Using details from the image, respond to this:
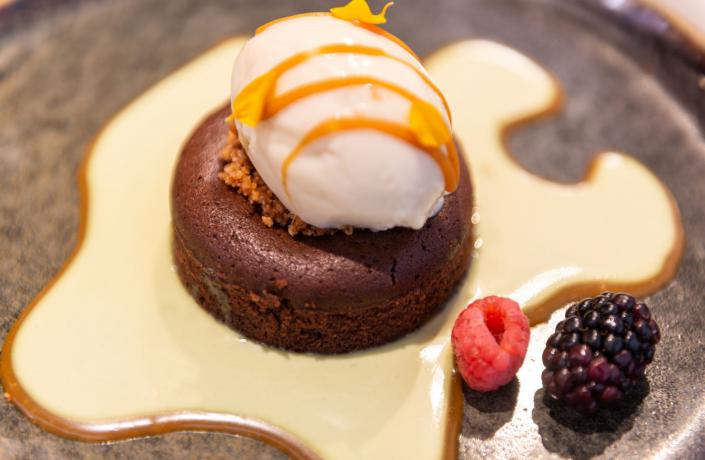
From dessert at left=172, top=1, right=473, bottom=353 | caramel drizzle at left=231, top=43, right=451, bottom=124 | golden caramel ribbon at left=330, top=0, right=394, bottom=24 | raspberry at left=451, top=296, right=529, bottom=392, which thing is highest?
golden caramel ribbon at left=330, top=0, right=394, bottom=24

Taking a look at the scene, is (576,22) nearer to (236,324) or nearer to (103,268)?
(236,324)

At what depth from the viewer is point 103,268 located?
7.14ft

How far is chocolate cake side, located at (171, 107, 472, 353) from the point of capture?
1898mm

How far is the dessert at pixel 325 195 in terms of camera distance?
173cm

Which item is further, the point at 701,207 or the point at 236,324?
the point at 701,207

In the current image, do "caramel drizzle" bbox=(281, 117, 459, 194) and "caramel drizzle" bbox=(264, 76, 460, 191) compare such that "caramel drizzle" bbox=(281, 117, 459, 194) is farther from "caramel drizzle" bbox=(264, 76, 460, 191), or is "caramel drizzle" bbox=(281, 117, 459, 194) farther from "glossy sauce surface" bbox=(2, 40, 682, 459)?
"glossy sauce surface" bbox=(2, 40, 682, 459)

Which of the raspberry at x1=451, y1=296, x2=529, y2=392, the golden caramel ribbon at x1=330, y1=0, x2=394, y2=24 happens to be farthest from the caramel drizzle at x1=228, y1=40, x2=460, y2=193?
the raspberry at x1=451, y1=296, x2=529, y2=392

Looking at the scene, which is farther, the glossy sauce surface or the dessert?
the glossy sauce surface

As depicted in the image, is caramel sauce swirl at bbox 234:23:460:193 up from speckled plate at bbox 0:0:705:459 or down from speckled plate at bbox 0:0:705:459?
up

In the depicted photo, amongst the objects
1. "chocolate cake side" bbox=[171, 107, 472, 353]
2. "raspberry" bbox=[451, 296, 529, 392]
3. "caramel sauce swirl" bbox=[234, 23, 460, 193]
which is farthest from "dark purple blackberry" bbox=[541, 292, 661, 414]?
Answer: "caramel sauce swirl" bbox=[234, 23, 460, 193]

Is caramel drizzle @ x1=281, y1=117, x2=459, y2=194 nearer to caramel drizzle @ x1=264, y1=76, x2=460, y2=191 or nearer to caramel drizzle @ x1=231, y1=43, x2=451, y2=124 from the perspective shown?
caramel drizzle @ x1=264, y1=76, x2=460, y2=191

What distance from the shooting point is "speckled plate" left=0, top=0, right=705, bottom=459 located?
6.14ft

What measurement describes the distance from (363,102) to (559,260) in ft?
2.97

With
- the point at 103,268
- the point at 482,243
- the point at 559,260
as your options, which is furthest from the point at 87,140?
the point at 559,260
